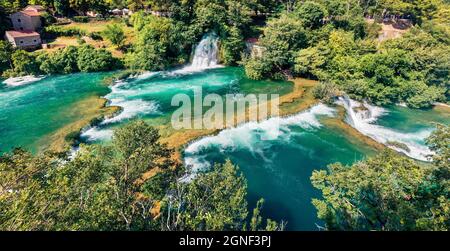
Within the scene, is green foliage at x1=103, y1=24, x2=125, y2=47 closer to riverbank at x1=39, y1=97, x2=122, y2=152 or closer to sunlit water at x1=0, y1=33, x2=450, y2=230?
sunlit water at x1=0, y1=33, x2=450, y2=230

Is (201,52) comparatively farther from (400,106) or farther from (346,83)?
(400,106)

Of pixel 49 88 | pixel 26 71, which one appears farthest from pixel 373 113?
pixel 26 71

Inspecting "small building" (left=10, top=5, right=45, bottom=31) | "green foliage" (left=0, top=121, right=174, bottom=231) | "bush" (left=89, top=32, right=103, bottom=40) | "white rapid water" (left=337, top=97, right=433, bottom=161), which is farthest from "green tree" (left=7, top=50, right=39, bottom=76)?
"white rapid water" (left=337, top=97, right=433, bottom=161)

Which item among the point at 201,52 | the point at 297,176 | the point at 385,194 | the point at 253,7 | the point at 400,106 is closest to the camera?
the point at 385,194

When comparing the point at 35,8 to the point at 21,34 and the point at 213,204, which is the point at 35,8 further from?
the point at 213,204

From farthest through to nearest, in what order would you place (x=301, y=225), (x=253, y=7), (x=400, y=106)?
(x=253, y=7)
(x=400, y=106)
(x=301, y=225)

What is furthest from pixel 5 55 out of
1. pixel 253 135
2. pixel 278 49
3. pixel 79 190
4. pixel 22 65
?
pixel 79 190
